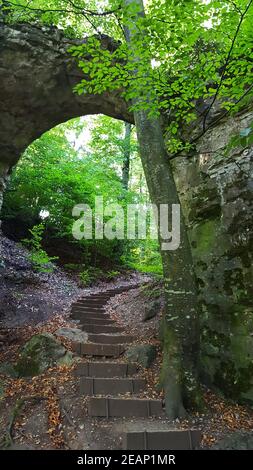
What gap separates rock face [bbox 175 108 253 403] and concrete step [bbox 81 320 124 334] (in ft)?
7.81

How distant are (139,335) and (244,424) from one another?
280 cm

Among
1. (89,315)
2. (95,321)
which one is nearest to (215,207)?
(95,321)

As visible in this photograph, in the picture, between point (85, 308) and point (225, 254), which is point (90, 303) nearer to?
point (85, 308)

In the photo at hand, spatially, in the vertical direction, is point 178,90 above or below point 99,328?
above

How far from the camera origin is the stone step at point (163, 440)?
12.0 feet

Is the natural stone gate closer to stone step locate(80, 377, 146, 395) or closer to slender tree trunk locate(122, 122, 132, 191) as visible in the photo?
stone step locate(80, 377, 146, 395)

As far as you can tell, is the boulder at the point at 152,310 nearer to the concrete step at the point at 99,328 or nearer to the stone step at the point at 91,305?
the concrete step at the point at 99,328

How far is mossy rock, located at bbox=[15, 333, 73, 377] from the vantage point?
17.7 feet

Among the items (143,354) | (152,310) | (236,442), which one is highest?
(152,310)

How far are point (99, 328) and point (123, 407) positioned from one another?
9.25 ft

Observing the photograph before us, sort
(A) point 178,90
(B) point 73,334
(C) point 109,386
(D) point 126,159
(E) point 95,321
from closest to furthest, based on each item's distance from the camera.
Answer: (C) point 109,386, (A) point 178,90, (B) point 73,334, (E) point 95,321, (D) point 126,159

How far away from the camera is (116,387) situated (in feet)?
15.8

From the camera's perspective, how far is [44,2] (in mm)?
7418

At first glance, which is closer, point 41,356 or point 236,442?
point 236,442
